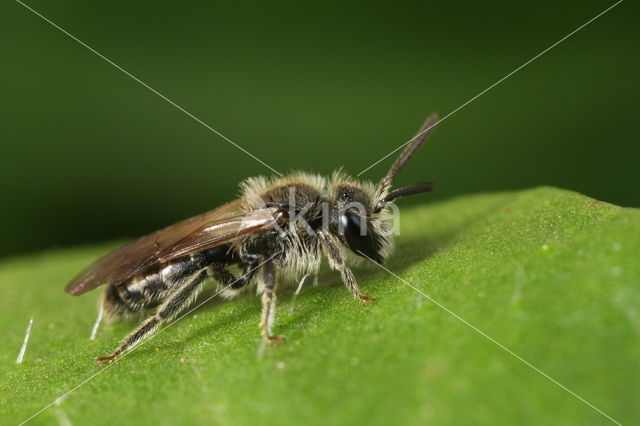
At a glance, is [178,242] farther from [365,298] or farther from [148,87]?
[148,87]

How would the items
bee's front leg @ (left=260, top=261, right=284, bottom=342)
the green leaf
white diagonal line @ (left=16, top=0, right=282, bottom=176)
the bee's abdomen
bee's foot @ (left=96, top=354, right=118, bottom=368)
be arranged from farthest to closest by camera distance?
A: white diagonal line @ (left=16, top=0, right=282, bottom=176) < the bee's abdomen < bee's foot @ (left=96, top=354, right=118, bottom=368) < bee's front leg @ (left=260, top=261, right=284, bottom=342) < the green leaf

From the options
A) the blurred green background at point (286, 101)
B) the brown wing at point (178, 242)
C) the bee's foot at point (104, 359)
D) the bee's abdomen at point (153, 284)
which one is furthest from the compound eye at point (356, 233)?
the blurred green background at point (286, 101)

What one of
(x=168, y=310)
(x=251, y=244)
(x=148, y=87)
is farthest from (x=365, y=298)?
(x=148, y=87)

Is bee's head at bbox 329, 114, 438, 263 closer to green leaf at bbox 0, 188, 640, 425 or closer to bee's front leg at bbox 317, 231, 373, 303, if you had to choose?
bee's front leg at bbox 317, 231, 373, 303

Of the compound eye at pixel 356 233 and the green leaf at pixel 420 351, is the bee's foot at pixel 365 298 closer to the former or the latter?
the green leaf at pixel 420 351

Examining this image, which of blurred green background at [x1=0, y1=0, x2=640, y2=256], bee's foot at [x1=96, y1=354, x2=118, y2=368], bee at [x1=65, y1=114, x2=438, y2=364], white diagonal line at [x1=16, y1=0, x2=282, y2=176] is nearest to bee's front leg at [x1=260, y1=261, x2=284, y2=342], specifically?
bee at [x1=65, y1=114, x2=438, y2=364]
